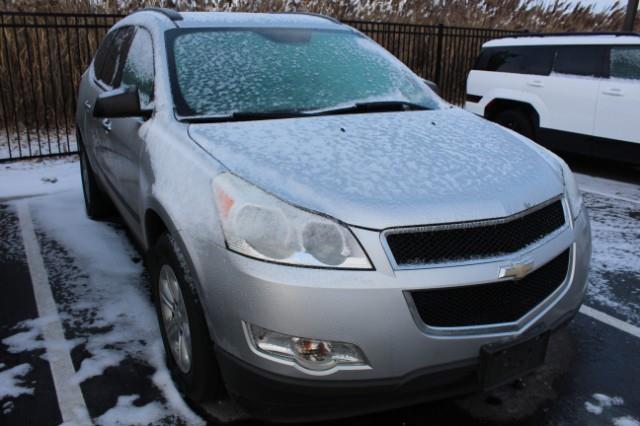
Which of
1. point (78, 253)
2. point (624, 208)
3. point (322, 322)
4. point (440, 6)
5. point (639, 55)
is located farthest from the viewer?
point (440, 6)

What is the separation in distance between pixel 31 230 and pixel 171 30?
267 cm

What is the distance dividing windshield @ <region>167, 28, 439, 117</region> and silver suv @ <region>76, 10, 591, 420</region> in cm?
2

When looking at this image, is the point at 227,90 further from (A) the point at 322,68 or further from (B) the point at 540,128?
(B) the point at 540,128

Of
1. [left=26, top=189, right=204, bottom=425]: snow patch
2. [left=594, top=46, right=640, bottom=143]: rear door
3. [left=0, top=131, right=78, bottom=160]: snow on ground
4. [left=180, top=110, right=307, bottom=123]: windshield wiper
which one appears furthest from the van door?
[left=0, top=131, right=78, bottom=160]: snow on ground

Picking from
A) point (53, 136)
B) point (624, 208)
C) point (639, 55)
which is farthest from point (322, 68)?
point (53, 136)

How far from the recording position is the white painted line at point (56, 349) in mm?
2648

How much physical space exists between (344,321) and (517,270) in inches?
27.0

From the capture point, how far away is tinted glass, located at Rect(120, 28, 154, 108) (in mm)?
3252

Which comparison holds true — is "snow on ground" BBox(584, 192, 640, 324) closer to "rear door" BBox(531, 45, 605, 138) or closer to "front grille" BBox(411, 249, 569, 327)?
"rear door" BBox(531, 45, 605, 138)

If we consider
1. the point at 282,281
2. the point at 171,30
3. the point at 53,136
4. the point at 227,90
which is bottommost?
the point at 53,136

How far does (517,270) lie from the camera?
84.5 inches

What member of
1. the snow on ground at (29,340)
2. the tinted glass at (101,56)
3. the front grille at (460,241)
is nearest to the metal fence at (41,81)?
the tinted glass at (101,56)

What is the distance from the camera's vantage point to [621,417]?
2.63 meters

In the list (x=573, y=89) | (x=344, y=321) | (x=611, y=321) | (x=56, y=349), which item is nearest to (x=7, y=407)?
(x=56, y=349)
